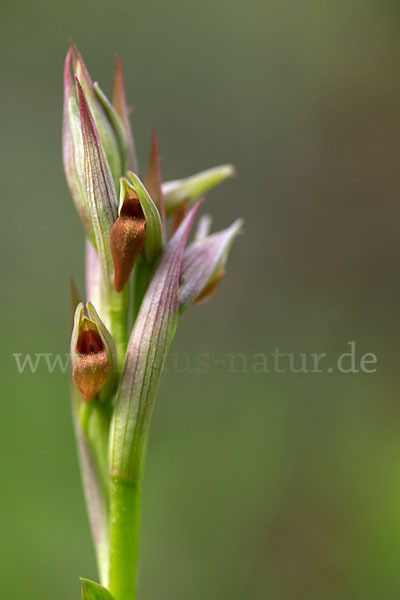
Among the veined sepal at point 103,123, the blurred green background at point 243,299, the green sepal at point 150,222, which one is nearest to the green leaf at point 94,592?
the green sepal at point 150,222

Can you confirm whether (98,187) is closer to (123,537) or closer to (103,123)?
(103,123)

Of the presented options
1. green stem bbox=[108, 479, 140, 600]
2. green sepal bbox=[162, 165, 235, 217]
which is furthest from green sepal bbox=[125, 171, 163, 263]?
green stem bbox=[108, 479, 140, 600]

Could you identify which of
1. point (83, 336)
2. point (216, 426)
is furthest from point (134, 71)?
point (83, 336)

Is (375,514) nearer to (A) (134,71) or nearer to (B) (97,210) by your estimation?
(B) (97,210)

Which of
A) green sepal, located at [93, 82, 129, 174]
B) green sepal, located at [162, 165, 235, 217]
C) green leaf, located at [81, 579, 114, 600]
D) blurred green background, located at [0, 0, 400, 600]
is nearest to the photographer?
green leaf, located at [81, 579, 114, 600]

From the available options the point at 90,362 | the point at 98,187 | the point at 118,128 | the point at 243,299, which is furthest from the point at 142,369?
the point at 243,299

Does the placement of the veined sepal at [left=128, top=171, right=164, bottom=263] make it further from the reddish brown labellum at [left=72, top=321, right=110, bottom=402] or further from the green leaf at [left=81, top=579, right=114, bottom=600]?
the green leaf at [left=81, top=579, right=114, bottom=600]

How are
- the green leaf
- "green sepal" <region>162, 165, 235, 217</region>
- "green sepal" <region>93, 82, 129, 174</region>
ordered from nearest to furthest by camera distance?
the green leaf, "green sepal" <region>93, 82, 129, 174</region>, "green sepal" <region>162, 165, 235, 217</region>
